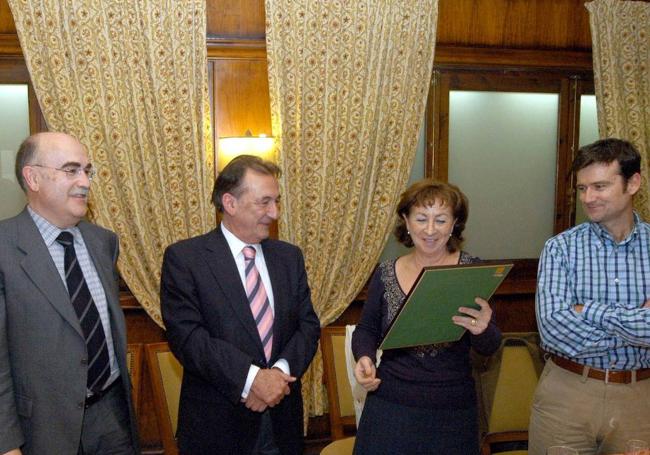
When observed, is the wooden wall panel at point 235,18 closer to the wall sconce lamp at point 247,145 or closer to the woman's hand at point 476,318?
the wall sconce lamp at point 247,145

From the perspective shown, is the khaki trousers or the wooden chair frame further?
the wooden chair frame

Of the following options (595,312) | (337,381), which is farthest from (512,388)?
(595,312)

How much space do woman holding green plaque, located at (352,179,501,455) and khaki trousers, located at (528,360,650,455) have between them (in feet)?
1.04

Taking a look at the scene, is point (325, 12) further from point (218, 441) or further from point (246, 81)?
point (218, 441)

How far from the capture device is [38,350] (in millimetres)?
2059

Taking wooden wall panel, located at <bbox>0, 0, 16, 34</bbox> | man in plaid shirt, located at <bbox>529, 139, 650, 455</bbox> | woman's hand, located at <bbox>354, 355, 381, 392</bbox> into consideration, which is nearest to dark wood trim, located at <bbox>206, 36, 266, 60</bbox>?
wooden wall panel, located at <bbox>0, 0, 16, 34</bbox>

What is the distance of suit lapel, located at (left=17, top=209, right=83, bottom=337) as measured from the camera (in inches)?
81.6

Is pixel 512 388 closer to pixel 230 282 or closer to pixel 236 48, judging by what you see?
pixel 230 282

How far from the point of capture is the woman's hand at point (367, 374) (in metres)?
2.23

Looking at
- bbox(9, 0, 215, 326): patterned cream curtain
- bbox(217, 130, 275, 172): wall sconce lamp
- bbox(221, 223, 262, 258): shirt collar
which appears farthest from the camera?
bbox(217, 130, 275, 172): wall sconce lamp

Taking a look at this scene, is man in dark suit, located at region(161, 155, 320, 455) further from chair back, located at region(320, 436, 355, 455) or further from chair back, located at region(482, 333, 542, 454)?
chair back, located at region(482, 333, 542, 454)

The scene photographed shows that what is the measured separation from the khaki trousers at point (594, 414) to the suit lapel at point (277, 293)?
1041 mm

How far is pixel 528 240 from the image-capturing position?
482cm

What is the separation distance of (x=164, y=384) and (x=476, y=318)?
65.0 inches
